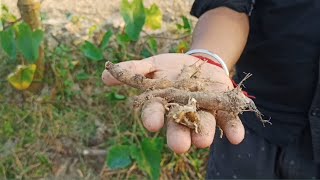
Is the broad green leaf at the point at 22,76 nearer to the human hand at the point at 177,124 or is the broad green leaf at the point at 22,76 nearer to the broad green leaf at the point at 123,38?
the broad green leaf at the point at 123,38

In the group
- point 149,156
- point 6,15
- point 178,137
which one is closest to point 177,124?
point 178,137

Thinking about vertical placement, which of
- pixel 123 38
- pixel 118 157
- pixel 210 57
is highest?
pixel 210 57

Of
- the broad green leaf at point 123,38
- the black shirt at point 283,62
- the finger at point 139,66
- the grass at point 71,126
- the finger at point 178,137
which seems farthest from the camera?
the broad green leaf at point 123,38

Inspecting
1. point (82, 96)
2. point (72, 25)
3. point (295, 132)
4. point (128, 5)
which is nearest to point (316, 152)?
point (295, 132)

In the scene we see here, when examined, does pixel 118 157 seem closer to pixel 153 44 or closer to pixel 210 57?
A: pixel 153 44

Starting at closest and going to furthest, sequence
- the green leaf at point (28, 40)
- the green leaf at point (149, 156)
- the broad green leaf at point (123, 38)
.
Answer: the green leaf at point (149, 156)
the green leaf at point (28, 40)
the broad green leaf at point (123, 38)

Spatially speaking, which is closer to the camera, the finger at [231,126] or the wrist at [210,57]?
the finger at [231,126]

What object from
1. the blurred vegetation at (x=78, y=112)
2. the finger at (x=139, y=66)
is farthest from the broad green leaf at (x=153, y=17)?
the finger at (x=139, y=66)
